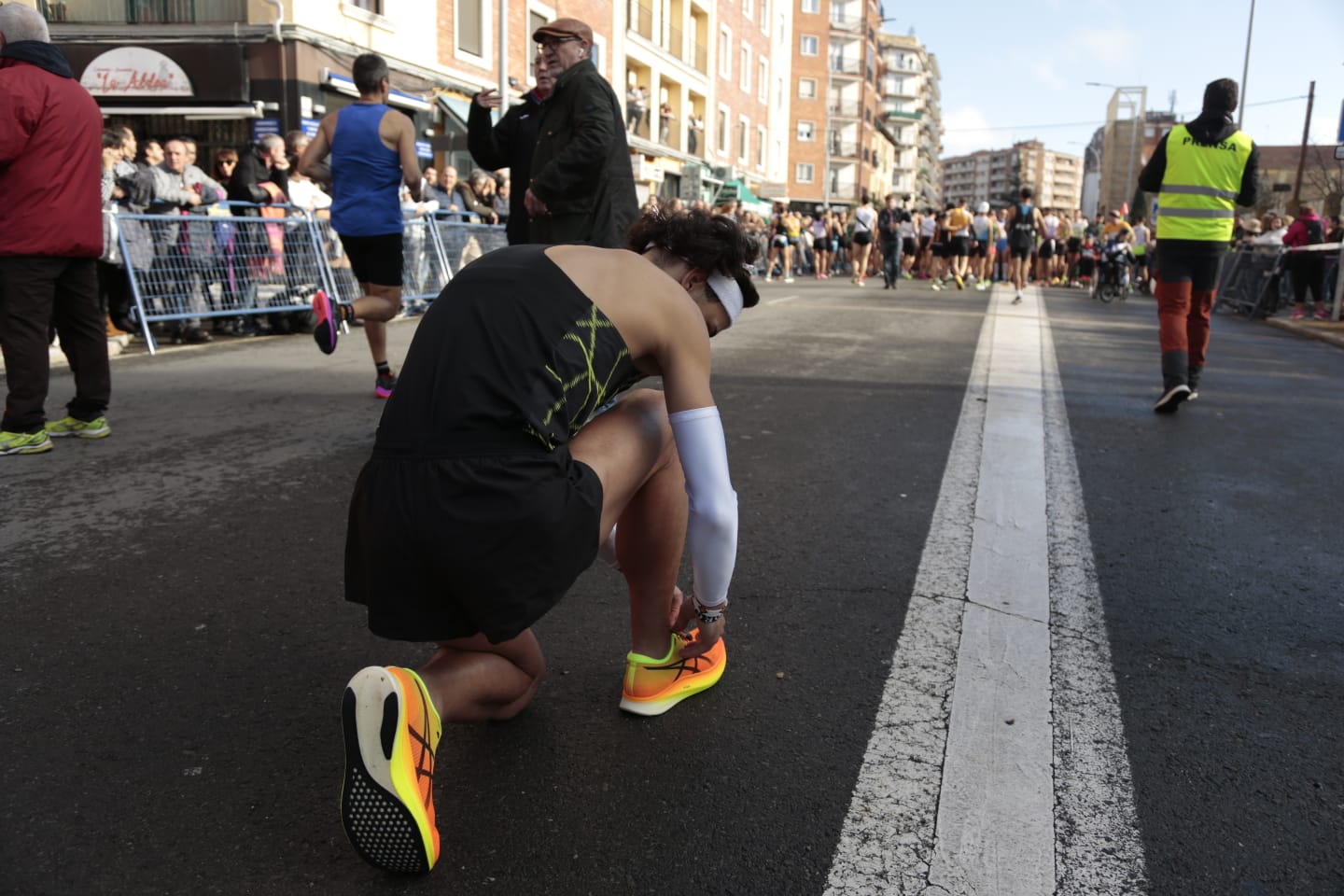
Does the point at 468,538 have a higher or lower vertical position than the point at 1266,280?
lower

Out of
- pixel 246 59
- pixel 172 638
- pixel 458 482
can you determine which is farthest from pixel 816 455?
pixel 246 59

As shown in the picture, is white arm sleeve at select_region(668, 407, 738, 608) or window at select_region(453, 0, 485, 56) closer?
white arm sleeve at select_region(668, 407, 738, 608)

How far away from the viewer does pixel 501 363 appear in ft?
6.24

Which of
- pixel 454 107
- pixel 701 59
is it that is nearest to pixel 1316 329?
pixel 454 107

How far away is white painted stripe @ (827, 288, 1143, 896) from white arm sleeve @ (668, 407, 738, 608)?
492mm

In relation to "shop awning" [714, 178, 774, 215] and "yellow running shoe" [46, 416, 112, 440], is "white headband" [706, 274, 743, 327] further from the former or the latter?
"shop awning" [714, 178, 774, 215]

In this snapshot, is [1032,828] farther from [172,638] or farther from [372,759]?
[172,638]

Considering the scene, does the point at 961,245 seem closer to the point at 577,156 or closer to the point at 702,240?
the point at 577,156

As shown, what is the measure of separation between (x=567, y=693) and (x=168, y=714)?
2.83 ft

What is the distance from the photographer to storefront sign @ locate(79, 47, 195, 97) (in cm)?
1844

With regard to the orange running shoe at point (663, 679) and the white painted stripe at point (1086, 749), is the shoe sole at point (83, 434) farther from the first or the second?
the white painted stripe at point (1086, 749)

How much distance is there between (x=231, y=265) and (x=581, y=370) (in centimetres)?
859

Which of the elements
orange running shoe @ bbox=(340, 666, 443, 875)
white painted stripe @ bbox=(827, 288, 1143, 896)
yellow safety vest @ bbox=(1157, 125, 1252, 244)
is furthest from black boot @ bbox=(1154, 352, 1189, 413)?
orange running shoe @ bbox=(340, 666, 443, 875)

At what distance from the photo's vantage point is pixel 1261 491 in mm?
4547
